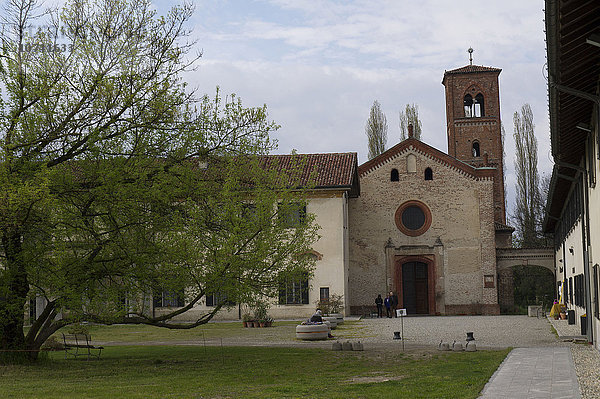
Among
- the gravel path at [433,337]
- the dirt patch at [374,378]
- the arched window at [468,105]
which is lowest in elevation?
the gravel path at [433,337]

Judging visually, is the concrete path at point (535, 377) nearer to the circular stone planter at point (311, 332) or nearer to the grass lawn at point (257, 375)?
the grass lawn at point (257, 375)

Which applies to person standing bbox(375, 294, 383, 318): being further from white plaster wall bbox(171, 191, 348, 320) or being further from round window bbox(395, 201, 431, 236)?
round window bbox(395, 201, 431, 236)

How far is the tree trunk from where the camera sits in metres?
14.5

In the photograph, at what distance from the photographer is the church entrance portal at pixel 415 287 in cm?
3991

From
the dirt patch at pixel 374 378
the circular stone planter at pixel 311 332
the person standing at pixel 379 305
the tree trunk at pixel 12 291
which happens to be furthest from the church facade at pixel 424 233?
the dirt patch at pixel 374 378

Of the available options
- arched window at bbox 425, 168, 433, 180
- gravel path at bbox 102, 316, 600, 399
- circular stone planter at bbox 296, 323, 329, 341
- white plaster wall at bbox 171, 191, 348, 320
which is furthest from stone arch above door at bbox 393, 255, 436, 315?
circular stone planter at bbox 296, 323, 329, 341

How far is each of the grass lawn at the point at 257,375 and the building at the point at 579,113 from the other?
368cm

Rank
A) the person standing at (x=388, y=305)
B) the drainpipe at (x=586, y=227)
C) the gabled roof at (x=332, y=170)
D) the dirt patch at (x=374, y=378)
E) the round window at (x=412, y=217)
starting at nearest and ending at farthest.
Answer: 1. the dirt patch at (x=374, y=378)
2. the drainpipe at (x=586, y=227)
3. the gabled roof at (x=332, y=170)
4. the person standing at (x=388, y=305)
5. the round window at (x=412, y=217)

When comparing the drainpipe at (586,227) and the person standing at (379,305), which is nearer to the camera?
the drainpipe at (586,227)

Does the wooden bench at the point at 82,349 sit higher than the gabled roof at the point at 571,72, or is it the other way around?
the gabled roof at the point at 571,72

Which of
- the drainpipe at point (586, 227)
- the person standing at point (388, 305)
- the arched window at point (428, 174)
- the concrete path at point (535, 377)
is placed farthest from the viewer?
the arched window at point (428, 174)

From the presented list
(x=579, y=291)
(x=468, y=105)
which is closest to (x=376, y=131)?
(x=468, y=105)

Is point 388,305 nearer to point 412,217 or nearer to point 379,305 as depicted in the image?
point 379,305

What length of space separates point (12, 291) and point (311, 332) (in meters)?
10.5
